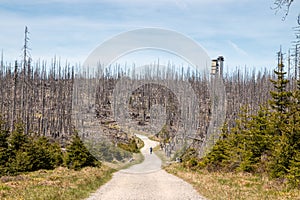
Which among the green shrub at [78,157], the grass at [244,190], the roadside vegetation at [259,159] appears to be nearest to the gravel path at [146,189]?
the grass at [244,190]

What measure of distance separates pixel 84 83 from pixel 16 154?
1252 cm

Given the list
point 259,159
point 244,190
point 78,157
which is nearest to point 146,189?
point 244,190

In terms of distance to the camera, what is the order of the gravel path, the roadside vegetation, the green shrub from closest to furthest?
the gravel path → the roadside vegetation → the green shrub

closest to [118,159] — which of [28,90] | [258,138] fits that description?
[258,138]

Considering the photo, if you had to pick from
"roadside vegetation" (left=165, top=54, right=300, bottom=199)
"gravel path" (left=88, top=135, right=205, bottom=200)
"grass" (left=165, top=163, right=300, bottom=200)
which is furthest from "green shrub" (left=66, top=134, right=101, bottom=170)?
"grass" (left=165, top=163, right=300, bottom=200)

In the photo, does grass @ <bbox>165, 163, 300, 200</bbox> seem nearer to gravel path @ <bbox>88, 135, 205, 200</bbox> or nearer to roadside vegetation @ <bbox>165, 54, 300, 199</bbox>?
roadside vegetation @ <bbox>165, 54, 300, 199</bbox>

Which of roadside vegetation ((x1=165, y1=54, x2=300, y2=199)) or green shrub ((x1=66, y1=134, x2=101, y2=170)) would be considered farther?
green shrub ((x1=66, y1=134, x2=101, y2=170))

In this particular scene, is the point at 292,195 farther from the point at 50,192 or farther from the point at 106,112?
the point at 50,192

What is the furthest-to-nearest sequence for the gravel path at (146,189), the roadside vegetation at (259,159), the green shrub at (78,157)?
1. the green shrub at (78,157)
2. the roadside vegetation at (259,159)
3. the gravel path at (146,189)

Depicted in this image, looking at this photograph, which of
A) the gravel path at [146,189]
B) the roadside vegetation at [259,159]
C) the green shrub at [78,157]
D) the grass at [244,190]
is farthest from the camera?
the green shrub at [78,157]

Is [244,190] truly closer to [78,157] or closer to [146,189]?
[146,189]

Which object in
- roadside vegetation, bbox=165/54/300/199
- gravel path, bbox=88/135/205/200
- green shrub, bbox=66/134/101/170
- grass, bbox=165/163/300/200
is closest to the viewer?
grass, bbox=165/163/300/200

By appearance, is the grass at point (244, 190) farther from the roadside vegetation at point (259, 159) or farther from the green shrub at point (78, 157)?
the green shrub at point (78, 157)

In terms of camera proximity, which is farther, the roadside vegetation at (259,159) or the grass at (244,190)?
the roadside vegetation at (259,159)
